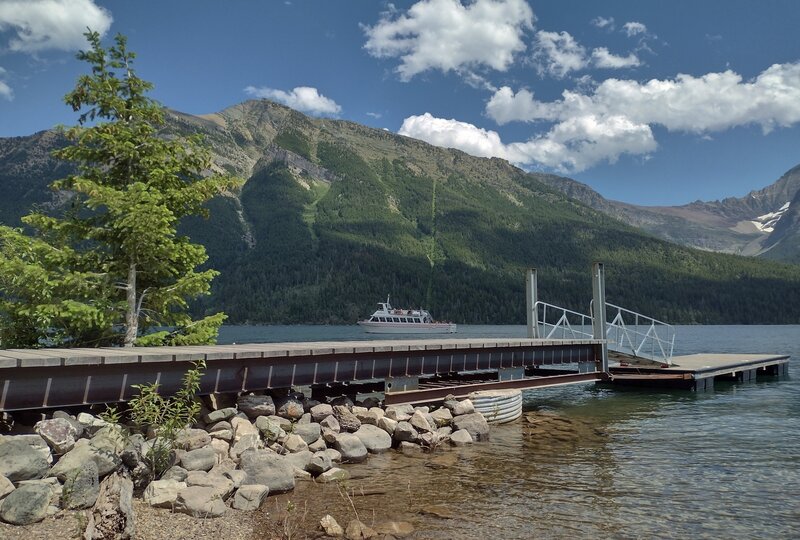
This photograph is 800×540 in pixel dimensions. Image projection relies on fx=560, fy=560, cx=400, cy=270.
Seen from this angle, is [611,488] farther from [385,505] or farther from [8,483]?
[8,483]

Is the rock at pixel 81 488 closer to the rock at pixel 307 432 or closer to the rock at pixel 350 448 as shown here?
the rock at pixel 307 432

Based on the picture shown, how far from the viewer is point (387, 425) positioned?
2119 cm

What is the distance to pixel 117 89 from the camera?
73.2 feet

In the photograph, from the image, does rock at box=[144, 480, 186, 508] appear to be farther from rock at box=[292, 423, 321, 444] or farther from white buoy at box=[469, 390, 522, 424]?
white buoy at box=[469, 390, 522, 424]

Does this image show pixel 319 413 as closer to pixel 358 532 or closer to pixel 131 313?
pixel 131 313

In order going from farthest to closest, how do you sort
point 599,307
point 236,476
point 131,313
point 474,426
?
point 599,307 < point 474,426 < point 131,313 < point 236,476

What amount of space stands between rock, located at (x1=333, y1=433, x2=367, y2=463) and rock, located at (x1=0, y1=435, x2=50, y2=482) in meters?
8.62

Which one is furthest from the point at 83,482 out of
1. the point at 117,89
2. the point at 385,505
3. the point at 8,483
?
the point at 117,89

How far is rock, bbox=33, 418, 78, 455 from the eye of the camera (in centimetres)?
1355

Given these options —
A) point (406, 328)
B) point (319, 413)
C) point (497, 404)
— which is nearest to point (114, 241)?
point (319, 413)

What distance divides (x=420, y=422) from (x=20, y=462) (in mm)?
13228

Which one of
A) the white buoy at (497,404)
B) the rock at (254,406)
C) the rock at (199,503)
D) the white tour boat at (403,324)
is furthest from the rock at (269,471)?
the white tour boat at (403,324)

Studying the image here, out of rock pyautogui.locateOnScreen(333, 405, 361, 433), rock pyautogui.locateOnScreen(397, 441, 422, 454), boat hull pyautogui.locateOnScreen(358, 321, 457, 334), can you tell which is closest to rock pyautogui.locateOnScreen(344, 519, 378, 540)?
rock pyautogui.locateOnScreen(397, 441, 422, 454)

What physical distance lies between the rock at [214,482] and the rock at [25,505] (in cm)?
317
